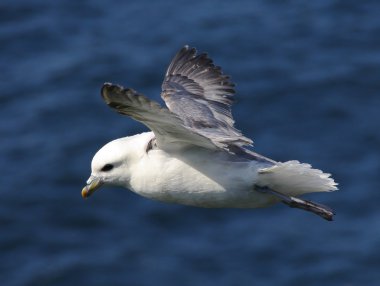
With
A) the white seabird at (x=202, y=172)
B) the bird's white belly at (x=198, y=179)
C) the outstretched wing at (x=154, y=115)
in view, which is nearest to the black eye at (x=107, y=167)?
the white seabird at (x=202, y=172)

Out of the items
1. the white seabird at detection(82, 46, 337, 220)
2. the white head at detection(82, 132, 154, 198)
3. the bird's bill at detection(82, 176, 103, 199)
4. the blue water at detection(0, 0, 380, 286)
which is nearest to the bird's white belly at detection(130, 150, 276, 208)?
the white seabird at detection(82, 46, 337, 220)

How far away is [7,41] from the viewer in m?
21.1

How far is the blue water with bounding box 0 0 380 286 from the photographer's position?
55.7 ft

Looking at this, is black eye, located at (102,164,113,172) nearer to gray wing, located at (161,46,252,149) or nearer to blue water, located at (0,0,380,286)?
gray wing, located at (161,46,252,149)

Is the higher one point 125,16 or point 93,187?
point 125,16

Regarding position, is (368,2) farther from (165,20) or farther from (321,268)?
(321,268)

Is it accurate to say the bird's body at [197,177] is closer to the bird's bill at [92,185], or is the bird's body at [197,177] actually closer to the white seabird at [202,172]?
the white seabird at [202,172]

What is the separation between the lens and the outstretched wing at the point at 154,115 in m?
7.97

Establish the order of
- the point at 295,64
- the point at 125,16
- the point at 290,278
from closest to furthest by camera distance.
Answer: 1. the point at 290,278
2. the point at 295,64
3. the point at 125,16

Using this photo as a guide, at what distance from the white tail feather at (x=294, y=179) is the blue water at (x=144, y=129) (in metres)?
7.77

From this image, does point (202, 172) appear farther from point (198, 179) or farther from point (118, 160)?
point (118, 160)

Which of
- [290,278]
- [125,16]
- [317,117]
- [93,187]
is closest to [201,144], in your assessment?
[93,187]

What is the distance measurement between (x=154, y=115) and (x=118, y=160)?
0.94 meters

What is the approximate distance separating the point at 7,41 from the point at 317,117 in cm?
619
